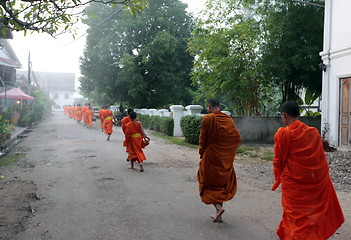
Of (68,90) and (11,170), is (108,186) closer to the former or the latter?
(11,170)

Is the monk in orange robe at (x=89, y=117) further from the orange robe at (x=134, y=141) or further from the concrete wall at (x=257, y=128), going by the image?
the orange robe at (x=134, y=141)

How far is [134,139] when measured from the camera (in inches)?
329

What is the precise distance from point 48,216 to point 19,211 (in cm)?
58

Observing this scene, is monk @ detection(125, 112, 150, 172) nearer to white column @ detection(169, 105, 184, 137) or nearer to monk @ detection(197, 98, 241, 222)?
monk @ detection(197, 98, 241, 222)

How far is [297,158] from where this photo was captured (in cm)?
341

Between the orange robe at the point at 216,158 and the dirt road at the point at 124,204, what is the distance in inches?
15.3

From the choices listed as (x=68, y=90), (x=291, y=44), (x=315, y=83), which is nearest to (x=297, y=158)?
(x=291, y=44)

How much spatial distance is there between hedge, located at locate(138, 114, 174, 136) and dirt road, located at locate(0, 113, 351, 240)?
26.4 ft

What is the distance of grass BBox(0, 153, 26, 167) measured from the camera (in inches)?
357

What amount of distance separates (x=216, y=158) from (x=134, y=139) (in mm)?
4099

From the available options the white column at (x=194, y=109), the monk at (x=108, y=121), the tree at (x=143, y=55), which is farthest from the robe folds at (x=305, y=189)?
the tree at (x=143, y=55)

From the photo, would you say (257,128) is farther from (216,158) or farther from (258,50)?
(216,158)

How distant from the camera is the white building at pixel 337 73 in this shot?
10.4m

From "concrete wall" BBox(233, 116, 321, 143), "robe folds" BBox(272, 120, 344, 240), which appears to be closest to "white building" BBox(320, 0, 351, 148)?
"concrete wall" BBox(233, 116, 321, 143)
